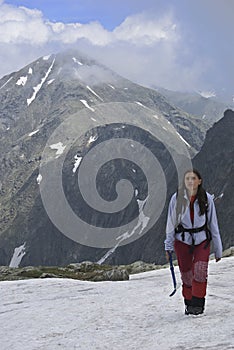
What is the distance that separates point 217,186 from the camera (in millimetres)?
177750

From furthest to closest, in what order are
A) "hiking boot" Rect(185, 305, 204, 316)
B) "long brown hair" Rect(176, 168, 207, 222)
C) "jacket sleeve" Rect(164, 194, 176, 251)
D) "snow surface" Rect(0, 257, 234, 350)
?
"hiking boot" Rect(185, 305, 204, 316), "jacket sleeve" Rect(164, 194, 176, 251), "long brown hair" Rect(176, 168, 207, 222), "snow surface" Rect(0, 257, 234, 350)

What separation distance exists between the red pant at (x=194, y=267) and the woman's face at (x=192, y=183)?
1.33 meters

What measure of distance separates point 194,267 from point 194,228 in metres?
0.98

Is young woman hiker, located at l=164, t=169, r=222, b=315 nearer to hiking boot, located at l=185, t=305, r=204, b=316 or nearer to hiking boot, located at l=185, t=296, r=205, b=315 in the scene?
hiking boot, located at l=185, t=296, r=205, b=315

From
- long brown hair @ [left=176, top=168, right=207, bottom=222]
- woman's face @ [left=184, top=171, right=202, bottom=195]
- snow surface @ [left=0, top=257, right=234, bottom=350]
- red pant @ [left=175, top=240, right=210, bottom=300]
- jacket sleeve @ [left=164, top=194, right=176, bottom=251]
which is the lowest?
snow surface @ [left=0, top=257, right=234, bottom=350]

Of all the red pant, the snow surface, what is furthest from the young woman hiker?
the snow surface

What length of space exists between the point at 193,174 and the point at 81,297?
772cm

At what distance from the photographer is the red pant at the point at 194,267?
11.6 m

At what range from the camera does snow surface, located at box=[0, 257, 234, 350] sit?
10.5 metres

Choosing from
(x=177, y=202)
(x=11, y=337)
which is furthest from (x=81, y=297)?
(x=177, y=202)

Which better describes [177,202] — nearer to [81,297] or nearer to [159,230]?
[81,297]

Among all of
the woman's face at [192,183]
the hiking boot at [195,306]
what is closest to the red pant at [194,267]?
the hiking boot at [195,306]

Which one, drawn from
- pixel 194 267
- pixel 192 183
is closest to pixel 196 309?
pixel 194 267

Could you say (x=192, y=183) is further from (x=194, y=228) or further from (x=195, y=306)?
(x=195, y=306)
